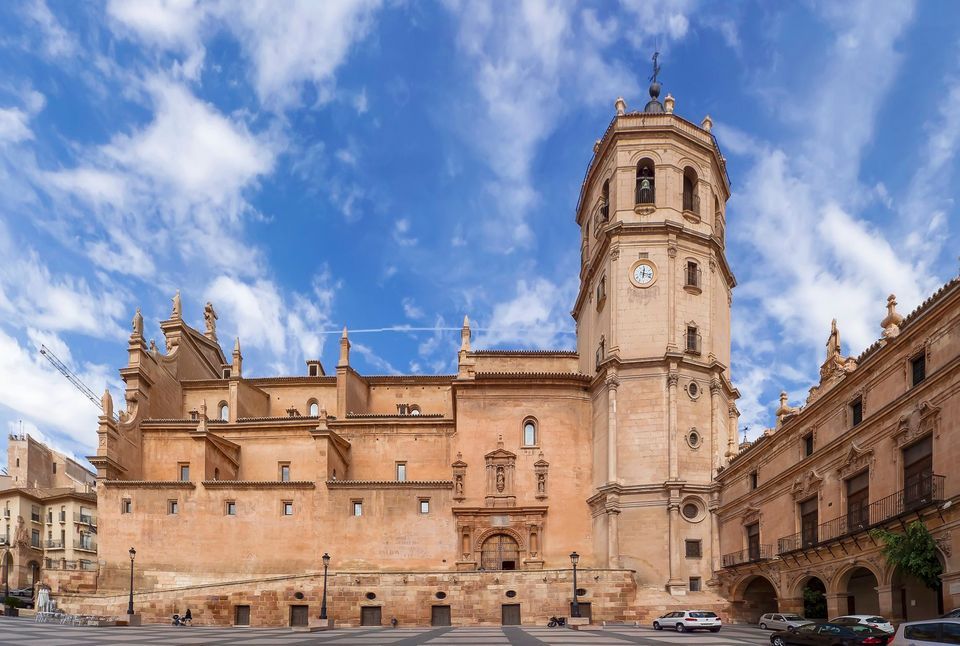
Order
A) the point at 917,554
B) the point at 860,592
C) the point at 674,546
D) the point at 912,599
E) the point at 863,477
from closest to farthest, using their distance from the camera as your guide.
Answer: the point at 917,554 < the point at 912,599 < the point at 863,477 < the point at 860,592 < the point at 674,546

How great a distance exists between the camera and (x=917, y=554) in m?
22.0

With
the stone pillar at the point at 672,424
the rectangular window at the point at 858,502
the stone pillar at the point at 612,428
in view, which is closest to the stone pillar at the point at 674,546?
the stone pillar at the point at 672,424

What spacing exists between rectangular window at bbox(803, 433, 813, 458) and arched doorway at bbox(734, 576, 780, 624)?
31.0 feet

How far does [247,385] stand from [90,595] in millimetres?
16756

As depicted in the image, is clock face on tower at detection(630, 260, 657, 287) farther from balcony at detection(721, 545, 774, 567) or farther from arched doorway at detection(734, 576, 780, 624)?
arched doorway at detection(734, 576, 780, 624)

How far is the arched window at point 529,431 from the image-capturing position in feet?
154

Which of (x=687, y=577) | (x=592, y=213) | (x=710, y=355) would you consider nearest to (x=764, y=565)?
(x=687, y=577)

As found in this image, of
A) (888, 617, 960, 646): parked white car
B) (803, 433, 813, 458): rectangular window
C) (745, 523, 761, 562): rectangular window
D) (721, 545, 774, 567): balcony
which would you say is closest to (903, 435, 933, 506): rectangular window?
(803, 433, 813, 458): rectangular window

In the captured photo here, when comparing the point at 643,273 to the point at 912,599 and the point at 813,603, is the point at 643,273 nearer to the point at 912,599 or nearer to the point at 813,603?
the point at 813,603

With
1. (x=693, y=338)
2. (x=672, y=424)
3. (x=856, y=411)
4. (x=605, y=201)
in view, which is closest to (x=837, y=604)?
(x=856, y=411)

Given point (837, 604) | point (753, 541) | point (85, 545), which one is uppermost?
point (753, 541)

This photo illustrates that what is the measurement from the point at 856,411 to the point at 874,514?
3.87m

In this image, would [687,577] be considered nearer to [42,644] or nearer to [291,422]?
[291,422]

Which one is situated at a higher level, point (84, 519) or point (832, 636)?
point (832, 636)
